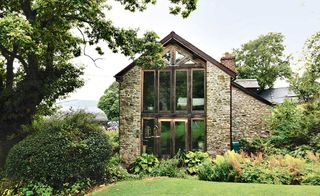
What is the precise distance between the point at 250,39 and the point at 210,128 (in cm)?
3238

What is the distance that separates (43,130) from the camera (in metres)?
12.6

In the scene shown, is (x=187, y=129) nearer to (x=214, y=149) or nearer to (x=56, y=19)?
(x=214, y=149)

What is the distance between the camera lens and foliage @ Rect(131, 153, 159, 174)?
15.7 m

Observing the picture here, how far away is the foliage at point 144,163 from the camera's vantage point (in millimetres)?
15734

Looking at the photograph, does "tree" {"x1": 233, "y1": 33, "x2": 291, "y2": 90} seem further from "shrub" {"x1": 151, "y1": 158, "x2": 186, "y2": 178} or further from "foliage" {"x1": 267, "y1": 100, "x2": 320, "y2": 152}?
"shrub" {"x1": 151, "y1": 158, "x2": 186, "y2": 178}

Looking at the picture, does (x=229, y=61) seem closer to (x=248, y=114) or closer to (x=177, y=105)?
(x=248, y=114)

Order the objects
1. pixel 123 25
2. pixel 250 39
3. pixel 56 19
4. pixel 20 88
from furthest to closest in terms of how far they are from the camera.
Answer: pixel 250 39, pixel 123 25, pixel 20 88, pixel 56 19

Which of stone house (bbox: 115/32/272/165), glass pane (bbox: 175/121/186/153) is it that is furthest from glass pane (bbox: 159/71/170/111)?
glass pane (bbox: 175/121/186/153)

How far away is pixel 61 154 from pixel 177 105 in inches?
279

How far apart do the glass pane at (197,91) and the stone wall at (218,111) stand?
0.39m

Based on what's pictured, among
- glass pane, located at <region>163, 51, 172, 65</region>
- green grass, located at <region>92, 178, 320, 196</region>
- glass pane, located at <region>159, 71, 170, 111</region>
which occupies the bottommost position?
green grass, located at <region>92, 178, 320, 196</region>

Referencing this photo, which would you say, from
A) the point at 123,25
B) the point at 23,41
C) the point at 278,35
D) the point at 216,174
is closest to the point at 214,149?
the point at 216,174

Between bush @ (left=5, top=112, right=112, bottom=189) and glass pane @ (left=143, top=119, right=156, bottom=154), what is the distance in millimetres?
4260

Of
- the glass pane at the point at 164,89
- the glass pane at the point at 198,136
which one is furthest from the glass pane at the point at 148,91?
the glass pane at the point at 198,136
